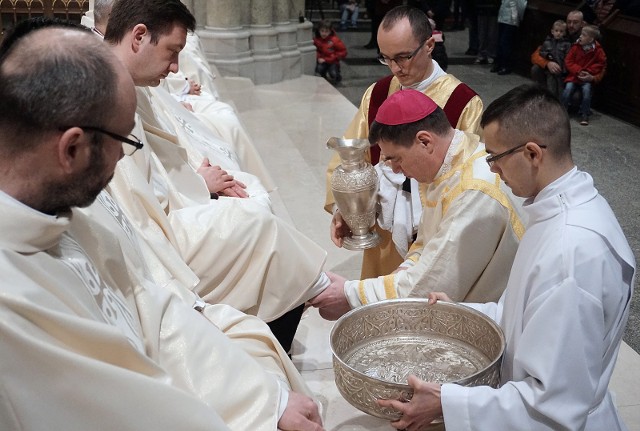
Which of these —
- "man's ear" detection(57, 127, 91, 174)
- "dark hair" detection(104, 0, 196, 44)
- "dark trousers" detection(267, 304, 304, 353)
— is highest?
"man's ear" detection(57, 127, 91, 174)

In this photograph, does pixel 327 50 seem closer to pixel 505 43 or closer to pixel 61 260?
pixel 505 43

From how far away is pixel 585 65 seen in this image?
8938 mm

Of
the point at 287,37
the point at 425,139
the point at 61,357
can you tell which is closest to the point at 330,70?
the point at 287,37

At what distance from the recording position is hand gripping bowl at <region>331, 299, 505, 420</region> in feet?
8.35

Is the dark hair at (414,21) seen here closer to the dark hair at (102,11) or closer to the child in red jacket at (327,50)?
the dark hair at (102,11)

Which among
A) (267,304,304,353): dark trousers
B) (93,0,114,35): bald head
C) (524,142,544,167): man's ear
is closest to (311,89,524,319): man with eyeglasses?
(267,304,304,353): dark trousers

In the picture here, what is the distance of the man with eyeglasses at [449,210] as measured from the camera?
9.43 feet

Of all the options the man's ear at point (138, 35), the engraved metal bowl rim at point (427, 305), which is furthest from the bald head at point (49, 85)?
the man's ear at point (138, 35)

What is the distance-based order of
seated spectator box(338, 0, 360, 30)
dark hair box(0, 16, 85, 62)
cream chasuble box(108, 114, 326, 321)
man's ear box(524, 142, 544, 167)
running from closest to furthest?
dark hair box(0, 16, 85, 62)
man's ear box(524, 142, 544, 167)
cream chasuble box(108, 114, 326, 321)
seated spectator box(338, 0, 360, 30)

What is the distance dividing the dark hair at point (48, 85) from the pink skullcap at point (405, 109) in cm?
139

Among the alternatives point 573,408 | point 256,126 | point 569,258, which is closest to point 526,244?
point 569,258

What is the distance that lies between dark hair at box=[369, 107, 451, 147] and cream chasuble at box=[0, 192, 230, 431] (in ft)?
4.60

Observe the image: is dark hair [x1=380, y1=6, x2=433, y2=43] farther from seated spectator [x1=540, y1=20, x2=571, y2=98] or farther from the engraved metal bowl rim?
seated spectator [x1=540, y1=20, x2=571, y2=98]

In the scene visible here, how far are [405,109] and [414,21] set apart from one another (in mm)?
1024
